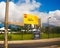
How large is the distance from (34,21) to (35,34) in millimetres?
18708

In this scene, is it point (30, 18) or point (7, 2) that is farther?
point (30, 18)

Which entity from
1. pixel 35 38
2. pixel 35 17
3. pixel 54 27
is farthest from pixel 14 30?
pixel 35 38

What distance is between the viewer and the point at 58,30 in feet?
354

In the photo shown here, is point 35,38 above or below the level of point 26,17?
below

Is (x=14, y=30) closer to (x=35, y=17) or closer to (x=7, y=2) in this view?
(x=35, y=17)

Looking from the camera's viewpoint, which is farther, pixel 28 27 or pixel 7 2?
pixel 28 27

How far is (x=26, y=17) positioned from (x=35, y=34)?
1682cm

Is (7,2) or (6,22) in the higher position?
(7,2)

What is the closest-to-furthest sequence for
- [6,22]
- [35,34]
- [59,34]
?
[6,22] < [35,34] < [59,34]

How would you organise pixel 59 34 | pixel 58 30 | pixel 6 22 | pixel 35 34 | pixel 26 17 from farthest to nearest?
pixel 58 30 → pixel 59 34 → pixel 26 17 → pixel 35 34 → pixel 6 22

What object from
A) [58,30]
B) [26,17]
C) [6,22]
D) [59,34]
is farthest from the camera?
[58,30]

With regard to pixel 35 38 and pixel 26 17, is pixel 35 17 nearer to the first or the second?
pixel 26 17

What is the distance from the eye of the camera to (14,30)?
11262 cm

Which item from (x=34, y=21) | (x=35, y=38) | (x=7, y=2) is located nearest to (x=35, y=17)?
(x=34, y=21)
